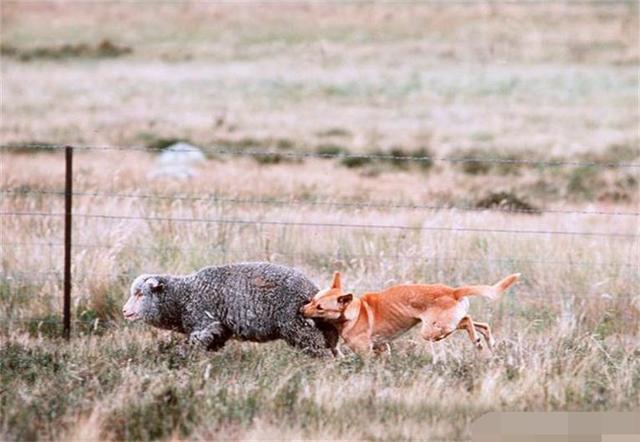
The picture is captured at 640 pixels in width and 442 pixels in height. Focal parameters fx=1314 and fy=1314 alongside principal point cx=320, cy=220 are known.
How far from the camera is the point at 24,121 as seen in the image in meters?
31.1

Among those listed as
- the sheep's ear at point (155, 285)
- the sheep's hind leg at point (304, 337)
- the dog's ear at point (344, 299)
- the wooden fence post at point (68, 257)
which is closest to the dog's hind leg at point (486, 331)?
the dog's ear at point (344, 299)

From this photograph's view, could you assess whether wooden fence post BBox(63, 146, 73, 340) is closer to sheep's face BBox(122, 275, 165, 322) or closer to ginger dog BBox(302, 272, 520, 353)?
sheep's face BBox(122, 275, 165, 322)

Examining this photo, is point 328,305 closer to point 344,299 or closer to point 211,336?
point 344,299

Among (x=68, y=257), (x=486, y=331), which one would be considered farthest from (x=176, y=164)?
(x=486, y=331)

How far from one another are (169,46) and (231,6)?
12.4 meters

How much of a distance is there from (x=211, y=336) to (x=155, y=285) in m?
0.64

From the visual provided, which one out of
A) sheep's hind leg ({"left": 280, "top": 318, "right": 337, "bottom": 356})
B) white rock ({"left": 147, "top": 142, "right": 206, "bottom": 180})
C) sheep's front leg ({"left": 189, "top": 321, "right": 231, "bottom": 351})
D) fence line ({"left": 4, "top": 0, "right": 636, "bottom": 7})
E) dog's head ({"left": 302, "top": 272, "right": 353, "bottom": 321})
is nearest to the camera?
dog's head ({"left": 302, "top": 272, "right": 353, "bottom": 321})

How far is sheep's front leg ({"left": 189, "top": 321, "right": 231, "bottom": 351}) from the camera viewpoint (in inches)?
400

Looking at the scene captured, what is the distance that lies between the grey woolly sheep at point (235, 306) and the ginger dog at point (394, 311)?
0.53 ft

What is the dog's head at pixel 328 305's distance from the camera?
386 inches

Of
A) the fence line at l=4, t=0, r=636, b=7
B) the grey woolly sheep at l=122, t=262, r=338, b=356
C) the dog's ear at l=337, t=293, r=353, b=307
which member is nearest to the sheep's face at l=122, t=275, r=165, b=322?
the grey woolly sheep at l=122, t=262, r=338, b=356

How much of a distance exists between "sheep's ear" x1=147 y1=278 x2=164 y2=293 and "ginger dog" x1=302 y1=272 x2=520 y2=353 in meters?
1.29

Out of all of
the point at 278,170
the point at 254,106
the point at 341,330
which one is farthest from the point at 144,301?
the point at 254,106

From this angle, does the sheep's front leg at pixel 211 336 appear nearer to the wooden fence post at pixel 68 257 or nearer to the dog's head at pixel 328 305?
the dog's head at pixel 328 305
